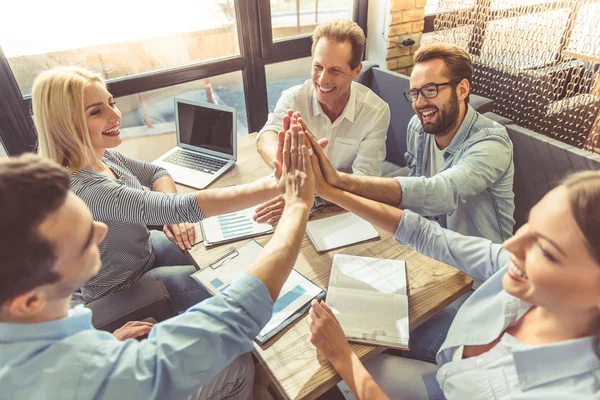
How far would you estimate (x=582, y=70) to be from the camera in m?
2.20

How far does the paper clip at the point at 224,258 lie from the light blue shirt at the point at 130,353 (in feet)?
1.67

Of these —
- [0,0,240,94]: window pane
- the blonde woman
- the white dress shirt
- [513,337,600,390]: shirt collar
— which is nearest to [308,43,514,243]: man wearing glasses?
the white dress shirt

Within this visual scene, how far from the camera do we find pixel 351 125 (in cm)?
208

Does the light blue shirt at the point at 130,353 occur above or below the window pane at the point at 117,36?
below

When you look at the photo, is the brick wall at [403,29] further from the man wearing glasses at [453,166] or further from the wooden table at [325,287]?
the wooden table at [325,287]

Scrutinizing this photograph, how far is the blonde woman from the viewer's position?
4.61 feet

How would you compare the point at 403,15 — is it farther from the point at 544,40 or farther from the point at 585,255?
the point at 585,255

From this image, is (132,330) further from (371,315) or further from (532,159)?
(532,159)

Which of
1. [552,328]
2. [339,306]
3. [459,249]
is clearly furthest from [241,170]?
[552,328]

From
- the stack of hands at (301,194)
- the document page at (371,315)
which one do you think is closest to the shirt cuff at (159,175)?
the stack of hands at (301,194)

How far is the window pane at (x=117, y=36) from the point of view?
7.79 feet

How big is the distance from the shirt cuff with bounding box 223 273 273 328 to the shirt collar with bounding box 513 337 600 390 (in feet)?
1.87

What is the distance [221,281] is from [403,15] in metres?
2.61

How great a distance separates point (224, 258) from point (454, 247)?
775 mm
